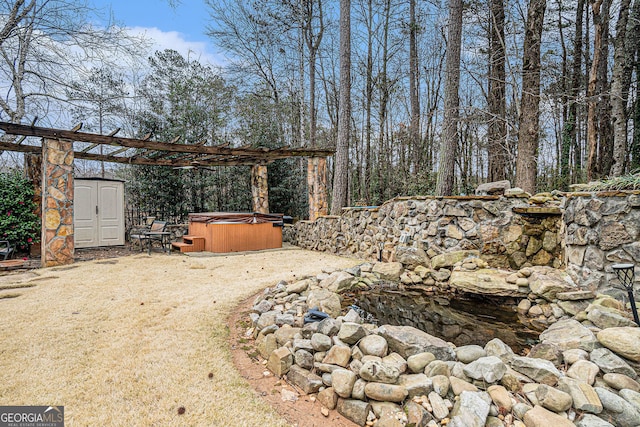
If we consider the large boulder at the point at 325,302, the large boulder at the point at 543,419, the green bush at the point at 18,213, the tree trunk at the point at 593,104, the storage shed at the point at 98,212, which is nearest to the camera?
the large boulder at the point at 543,419

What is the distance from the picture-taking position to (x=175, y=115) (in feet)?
33.3

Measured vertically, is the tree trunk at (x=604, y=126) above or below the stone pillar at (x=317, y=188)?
above

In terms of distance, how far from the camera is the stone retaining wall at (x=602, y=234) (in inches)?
102

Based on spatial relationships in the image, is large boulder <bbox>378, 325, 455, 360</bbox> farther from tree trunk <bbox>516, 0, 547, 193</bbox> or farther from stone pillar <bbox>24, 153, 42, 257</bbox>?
stone pillar <bbox>24, 153, 42, 257</bbox>

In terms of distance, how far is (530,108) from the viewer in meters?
4.93

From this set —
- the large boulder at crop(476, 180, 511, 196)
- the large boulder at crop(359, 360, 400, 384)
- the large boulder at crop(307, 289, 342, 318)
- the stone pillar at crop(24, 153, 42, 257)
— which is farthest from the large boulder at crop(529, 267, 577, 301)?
the stone pillar at crop(24, 153, 42, 257)

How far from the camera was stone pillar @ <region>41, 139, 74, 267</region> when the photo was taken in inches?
223

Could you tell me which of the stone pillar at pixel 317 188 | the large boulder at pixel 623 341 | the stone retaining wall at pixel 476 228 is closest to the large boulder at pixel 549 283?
the stone retaining wall at pixel 476 228

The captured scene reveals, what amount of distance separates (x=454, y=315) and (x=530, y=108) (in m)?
3.87

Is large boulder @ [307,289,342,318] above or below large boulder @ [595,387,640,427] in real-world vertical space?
above

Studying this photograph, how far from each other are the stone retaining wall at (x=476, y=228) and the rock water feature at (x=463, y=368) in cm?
111

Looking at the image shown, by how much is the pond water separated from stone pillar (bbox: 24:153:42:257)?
7.86 m

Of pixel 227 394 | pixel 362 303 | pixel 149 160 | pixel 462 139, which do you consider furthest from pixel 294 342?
pixel 462 139

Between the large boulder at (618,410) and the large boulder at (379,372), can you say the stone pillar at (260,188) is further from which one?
the large boulder at (618,410)
